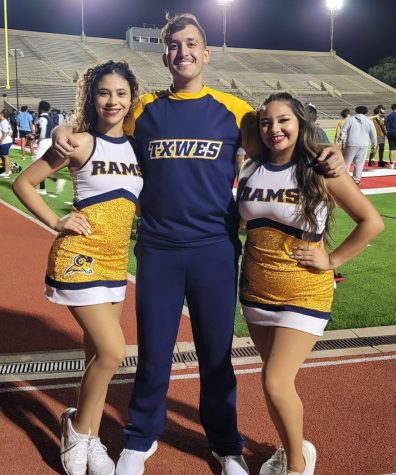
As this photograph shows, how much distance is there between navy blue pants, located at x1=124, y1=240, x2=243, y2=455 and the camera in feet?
8.19

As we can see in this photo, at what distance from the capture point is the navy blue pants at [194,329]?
250cm

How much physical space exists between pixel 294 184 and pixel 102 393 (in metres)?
1.32

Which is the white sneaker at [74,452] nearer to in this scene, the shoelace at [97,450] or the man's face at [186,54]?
the shoelace at [97,450]

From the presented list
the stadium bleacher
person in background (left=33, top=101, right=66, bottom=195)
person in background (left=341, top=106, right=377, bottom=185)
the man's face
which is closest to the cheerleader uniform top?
the man's face

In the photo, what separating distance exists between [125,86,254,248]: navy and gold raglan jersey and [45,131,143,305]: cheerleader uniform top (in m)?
0.09

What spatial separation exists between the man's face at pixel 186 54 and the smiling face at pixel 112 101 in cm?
24

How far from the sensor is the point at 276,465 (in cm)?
259

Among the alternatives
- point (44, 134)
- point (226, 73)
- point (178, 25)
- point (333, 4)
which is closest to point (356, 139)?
point (44, 134)

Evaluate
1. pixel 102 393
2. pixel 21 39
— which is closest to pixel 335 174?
pixel 102 393

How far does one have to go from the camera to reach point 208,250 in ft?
8.12

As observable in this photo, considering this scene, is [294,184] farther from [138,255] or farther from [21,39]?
[21,39]

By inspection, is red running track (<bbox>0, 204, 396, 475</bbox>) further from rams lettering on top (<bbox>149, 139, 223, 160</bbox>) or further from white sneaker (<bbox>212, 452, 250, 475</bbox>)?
rams lettering on top (<bbox>149, 139, 223, 160</bbox>)

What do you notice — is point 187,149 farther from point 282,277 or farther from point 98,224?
point 282,277

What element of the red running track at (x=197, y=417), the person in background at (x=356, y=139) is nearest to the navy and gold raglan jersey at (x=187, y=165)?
the red running track at (x=197, y=417)
